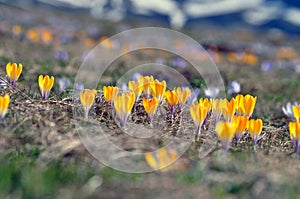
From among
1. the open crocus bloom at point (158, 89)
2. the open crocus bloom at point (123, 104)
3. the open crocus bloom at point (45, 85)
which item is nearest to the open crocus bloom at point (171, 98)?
the open crocus bloom at point (158, 89)

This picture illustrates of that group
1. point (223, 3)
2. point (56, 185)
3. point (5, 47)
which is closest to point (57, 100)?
point (56, 185)

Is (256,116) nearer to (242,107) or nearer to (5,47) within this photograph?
(242,107)

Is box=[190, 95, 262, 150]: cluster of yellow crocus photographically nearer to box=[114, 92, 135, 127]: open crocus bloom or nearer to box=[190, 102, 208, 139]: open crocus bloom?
box=[190, 102, 208, 139]: open crocus bloom

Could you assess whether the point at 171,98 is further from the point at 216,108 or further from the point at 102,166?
the point at 102,166

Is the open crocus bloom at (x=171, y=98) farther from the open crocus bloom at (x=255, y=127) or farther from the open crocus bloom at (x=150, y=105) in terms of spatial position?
the open crocus bloom at (x=255, y=127)

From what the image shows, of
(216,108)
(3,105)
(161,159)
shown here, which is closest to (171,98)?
(216,108)
